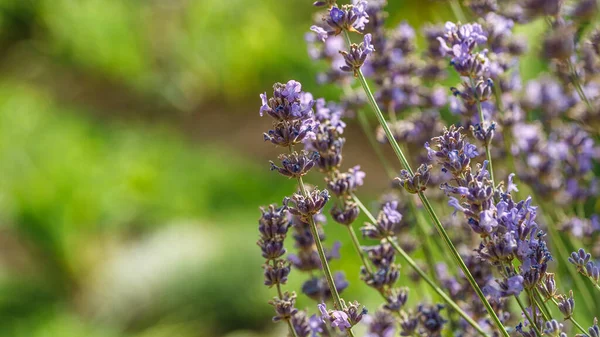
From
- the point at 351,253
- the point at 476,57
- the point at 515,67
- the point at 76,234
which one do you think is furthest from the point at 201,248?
the point at 476,57

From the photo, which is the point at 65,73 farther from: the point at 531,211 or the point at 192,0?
the point at 531,211

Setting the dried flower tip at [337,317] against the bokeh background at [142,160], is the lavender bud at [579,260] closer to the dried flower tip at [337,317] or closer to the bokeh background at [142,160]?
the dried flower tip at [337,317]

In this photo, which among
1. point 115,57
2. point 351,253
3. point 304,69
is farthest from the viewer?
point 115,57

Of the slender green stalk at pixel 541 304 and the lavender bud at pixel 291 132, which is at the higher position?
the lavender bud at pixel 291 132

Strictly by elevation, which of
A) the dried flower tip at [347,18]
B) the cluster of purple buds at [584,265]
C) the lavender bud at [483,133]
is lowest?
the cluster of purple buds at [584,265]

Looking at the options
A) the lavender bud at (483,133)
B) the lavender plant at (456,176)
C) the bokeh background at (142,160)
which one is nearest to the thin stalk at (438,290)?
the lavender plant at (456,176)

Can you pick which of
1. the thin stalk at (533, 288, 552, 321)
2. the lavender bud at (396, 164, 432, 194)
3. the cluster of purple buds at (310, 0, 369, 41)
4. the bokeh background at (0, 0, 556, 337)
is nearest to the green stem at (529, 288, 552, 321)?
the thin stalk at (533, 288, 552, 321)
